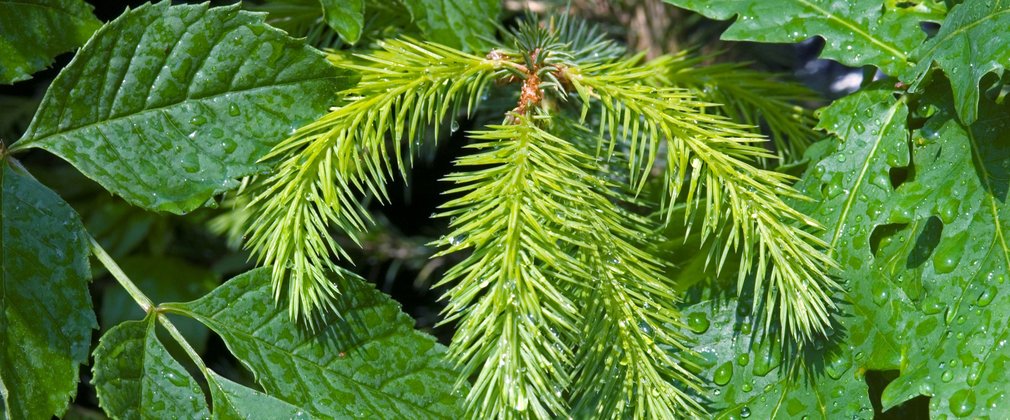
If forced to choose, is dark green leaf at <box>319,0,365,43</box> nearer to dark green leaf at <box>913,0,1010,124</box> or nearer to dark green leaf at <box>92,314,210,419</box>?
dark green leaf at <box>92,314,210,419</box>

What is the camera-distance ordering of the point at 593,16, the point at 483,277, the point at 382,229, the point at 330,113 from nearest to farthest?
1. the point at 483,277
2. the point at 330,113
3. the point at 593,16
4. the point at 382,229

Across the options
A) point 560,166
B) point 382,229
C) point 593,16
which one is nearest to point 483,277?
point 560,166

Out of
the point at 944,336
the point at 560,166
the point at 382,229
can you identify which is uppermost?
the point at 560,166

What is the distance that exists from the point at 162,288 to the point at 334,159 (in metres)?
0.97

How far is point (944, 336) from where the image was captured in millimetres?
709

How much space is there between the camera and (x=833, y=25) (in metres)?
0.82

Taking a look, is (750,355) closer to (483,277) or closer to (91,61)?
(483,277)

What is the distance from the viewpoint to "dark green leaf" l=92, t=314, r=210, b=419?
0.70m

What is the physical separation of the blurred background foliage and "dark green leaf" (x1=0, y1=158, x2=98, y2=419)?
2.03 ft

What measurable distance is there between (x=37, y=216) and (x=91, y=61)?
14 centimetres

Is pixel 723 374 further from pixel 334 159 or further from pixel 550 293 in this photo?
pixel 334 159

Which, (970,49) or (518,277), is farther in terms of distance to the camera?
(970,49)

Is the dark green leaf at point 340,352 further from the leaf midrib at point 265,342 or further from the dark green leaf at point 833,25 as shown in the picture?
the dark green leaf at point 833,25

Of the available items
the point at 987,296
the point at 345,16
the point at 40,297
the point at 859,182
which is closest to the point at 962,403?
the point at 987,296
